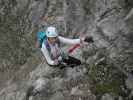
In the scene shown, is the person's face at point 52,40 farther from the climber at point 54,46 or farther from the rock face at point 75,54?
the rock face at point 75,54

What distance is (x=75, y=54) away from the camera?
13.3 meters

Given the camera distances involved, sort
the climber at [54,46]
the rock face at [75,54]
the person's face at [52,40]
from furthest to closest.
Answer: the rock face at [75,54] → the person's face at [52,40] → the climber at [54,46]

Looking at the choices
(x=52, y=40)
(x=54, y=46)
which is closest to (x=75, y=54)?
(x=54, y=46)

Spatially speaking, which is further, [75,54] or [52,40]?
[75,54]

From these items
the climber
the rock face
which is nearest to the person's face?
the climber

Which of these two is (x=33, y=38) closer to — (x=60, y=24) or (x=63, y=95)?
(x=60, y=24)

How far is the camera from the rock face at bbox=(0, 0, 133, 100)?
11.2m

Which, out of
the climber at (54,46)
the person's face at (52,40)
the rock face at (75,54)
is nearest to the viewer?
the climber at (54,46)

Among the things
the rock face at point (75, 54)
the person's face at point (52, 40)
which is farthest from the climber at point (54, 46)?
the rock face at point (75, 54)

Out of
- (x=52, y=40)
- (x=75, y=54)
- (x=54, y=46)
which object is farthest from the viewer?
(x=75, y=54)

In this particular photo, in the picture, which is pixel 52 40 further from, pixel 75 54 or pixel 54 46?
pixel 75 54

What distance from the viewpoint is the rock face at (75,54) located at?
11.2 meters

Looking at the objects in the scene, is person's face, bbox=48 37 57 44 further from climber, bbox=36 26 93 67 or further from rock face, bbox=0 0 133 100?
rock face, bbox=0 0 133 100

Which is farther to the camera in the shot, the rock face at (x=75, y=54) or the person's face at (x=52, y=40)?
the rock face at (x=75, y=54)
